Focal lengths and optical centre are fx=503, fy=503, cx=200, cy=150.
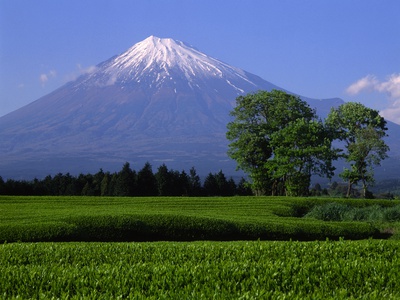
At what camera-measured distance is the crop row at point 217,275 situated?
21.9 feet

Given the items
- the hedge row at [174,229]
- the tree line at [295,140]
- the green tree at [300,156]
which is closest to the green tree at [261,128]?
the tree line at [295,140]

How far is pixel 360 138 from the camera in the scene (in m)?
47.2

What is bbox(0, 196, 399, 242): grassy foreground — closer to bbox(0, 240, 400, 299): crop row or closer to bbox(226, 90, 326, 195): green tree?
bbox(0, 240, 400, 299): crop row

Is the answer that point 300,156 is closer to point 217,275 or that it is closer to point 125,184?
point 125,184

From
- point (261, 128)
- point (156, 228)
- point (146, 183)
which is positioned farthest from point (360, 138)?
point (156, 228)

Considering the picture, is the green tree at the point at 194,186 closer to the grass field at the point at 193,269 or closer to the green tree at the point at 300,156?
the green tree at the point at 300,156

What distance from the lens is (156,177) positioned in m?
48.0

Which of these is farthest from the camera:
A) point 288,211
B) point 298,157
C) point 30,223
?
point 298,157

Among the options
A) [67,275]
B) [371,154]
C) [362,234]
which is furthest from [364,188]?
[67,275]

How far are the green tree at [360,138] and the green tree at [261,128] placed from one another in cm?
336

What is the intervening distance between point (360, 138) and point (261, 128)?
9.37 metres

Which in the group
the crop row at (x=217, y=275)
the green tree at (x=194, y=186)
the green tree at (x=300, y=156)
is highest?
the green tree at (x=300, y=156)

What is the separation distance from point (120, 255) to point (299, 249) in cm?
351

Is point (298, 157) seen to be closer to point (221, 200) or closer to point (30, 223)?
point (221, 200)
